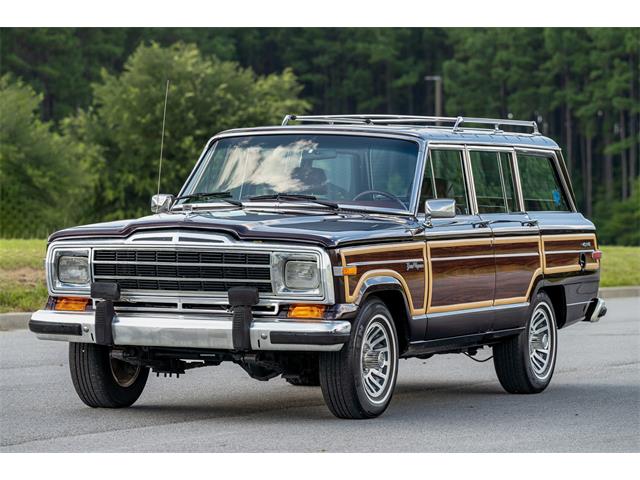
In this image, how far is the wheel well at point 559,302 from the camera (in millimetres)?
13242

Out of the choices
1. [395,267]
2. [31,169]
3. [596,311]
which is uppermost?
[395,267]

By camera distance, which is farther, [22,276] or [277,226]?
[22,276]

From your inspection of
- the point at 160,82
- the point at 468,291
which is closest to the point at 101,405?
the point at 468,291

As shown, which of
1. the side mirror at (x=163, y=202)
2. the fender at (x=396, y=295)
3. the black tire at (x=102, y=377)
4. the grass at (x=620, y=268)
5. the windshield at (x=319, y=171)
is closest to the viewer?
the fender at (x=396, y=295)

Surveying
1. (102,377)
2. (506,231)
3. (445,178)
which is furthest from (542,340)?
(102,377)

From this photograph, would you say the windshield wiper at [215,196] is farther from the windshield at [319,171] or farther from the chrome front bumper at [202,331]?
the chrome front bumper at [202,331]

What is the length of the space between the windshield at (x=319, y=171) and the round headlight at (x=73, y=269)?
55.4 inches

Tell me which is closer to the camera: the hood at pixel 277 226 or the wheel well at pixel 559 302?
the hood at pixel 277 226

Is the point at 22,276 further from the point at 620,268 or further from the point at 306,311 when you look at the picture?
the point at 620,268

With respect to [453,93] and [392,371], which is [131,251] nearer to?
[392,371]

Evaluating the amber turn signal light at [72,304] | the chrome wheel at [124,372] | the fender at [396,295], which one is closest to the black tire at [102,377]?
the chrome wheel at [124,372]

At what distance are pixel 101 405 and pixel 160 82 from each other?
56.1m

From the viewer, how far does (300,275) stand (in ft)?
32.0

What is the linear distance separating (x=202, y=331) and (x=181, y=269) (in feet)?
1.69
